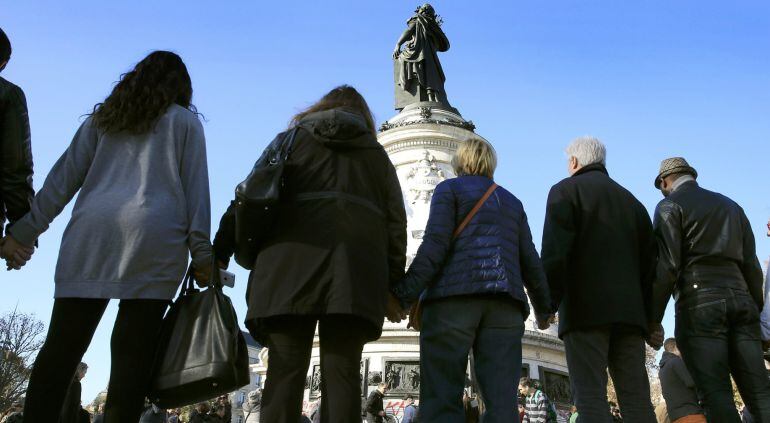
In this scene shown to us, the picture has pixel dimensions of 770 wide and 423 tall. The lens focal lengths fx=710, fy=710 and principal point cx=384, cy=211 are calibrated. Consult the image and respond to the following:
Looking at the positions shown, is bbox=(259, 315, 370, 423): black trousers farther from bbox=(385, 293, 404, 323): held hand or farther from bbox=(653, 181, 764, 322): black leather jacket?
bbox=(653, 181, 764, 322): black leather jacket

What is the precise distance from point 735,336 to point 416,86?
1752 centimetres

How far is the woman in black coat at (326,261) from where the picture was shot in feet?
11.0

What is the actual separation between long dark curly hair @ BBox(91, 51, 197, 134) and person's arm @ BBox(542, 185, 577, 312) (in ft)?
8.19

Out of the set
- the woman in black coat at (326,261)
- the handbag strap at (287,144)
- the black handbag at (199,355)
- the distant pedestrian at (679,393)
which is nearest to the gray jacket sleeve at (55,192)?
the woman in black coat at (326,261)

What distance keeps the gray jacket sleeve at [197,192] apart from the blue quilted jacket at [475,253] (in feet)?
3.80

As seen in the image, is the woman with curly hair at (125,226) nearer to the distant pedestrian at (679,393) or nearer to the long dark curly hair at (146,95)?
the long dark curly hair at (146,95)

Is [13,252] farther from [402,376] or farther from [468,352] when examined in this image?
[402,376]

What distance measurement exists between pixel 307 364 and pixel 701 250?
329 cm

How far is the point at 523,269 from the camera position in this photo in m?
4.62

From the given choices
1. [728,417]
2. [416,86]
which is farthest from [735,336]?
[416,86]

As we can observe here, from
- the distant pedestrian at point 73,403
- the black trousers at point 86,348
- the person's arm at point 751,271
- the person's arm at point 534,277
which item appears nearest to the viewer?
the black trousers at point 86,348

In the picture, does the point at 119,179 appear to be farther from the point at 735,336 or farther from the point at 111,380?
the point at 735,336

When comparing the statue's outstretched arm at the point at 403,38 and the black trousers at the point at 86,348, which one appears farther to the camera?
the statue's outstretched arm at the point at 403,38

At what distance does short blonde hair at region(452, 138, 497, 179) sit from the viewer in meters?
4.84
